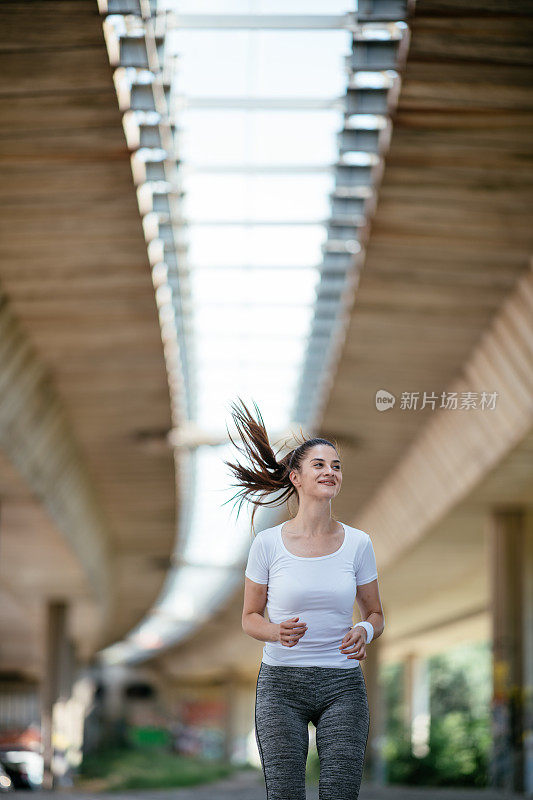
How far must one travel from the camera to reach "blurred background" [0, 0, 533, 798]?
363 inches

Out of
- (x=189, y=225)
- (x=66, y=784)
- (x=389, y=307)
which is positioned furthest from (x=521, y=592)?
(x=66, y=784)

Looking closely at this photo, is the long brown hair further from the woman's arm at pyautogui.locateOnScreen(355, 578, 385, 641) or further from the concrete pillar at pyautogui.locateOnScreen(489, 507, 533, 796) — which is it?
the concrete pillar at pyautogui.locateOnScreen(489, 507, 533, 796)

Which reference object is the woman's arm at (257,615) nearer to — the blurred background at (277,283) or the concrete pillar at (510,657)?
the blurred background at (277,283)

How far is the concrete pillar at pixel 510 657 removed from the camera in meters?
19.2

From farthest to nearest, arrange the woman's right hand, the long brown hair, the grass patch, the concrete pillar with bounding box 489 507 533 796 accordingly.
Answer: the grass patch → the concrete pillar with bounding box 489 507 533 796 → the long brown hair → the woman's right hand

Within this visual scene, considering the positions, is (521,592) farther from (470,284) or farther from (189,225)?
(189,225)

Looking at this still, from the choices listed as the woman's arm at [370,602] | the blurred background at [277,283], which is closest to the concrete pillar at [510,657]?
the blurred background at [277,283]

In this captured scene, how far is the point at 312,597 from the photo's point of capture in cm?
417

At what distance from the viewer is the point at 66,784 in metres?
30.0

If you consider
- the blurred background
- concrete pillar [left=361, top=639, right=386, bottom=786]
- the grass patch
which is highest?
the blurred background

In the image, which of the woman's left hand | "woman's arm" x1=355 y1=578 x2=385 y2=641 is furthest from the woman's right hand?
"woman's arm" x1=355 y1=578 x2=385 y2=641

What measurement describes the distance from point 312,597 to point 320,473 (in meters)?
0.50

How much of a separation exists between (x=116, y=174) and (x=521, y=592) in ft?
41.6

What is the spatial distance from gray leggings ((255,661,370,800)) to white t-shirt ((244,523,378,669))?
0.05 metres
